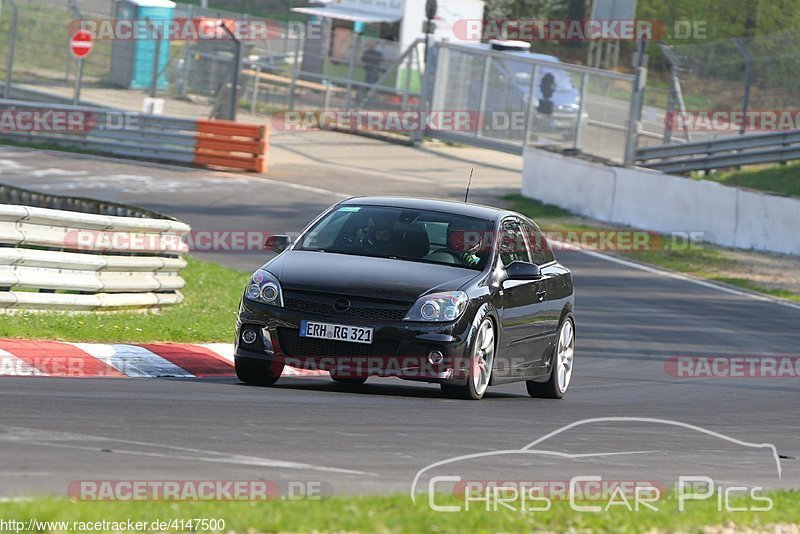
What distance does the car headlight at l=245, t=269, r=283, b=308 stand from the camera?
982cm

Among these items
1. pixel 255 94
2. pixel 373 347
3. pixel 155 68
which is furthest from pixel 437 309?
pixel 255 94

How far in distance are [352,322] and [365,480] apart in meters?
3.01

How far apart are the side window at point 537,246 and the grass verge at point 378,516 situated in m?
5.29

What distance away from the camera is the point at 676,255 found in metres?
24.3

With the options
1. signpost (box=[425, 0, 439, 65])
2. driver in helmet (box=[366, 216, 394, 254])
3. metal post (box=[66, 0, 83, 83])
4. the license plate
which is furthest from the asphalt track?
metal post (box=[66, 0, 83, 83])

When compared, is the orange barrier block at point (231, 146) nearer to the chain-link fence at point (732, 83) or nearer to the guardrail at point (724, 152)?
the guardrail at point (724, 152)

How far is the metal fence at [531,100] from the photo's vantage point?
115 feet

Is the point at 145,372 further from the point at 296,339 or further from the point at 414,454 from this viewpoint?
the point at 414,454

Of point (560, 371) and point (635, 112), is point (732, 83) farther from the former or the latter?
point (560, 371)

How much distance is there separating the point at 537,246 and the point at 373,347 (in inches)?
108

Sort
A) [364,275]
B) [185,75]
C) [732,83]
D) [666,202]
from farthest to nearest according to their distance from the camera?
[185,75] → [732,83] → [666,202] → [364,275]

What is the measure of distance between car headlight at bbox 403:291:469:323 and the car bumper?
4cm

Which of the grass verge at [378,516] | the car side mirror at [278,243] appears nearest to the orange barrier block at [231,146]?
the car side mirror at [278,243]

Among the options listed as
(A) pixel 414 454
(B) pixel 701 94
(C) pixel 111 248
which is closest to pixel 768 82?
(B) pixel 701 94
